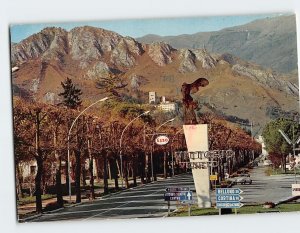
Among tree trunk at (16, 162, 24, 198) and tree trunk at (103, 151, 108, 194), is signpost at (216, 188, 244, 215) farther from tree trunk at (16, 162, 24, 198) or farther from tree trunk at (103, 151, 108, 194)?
tree trunk at (16, 162, 24, 198)

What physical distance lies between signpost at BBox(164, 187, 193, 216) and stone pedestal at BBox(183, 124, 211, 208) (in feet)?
0.35

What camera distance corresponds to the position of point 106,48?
10.2 metres

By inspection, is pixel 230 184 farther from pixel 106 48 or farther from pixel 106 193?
pixel 106 48

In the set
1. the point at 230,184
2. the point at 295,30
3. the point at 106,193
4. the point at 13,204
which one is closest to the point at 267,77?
the point at 295,30

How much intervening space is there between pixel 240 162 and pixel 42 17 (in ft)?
8.72

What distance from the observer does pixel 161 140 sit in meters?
10.3

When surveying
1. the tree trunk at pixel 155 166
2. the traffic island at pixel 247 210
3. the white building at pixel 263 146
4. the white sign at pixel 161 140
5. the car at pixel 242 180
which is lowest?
the traffic island at pixel 247 210

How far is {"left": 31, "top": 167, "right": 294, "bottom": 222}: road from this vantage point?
33.2 feet

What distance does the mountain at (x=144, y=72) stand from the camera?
1004 centimetres

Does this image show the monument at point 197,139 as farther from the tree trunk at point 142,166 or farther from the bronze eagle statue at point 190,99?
the tree trunk at point 142,166

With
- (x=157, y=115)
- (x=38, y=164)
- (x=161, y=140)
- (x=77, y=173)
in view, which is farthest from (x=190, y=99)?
(x=38, y=164)

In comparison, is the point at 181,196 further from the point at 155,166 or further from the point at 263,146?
the point at 263,146

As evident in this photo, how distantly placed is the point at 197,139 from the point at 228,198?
2.37 feet

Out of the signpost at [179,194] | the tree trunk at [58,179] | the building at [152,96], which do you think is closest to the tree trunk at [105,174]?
the tree trunk at [58,179]
